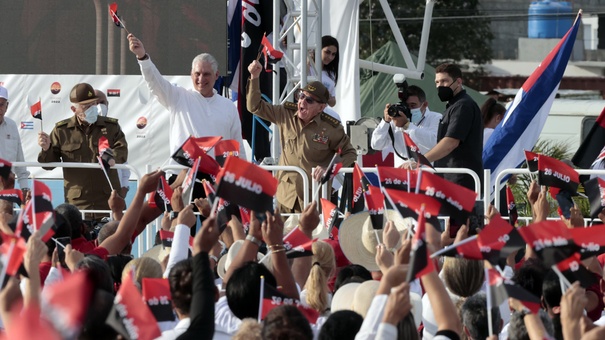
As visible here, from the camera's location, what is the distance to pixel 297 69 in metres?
12.1

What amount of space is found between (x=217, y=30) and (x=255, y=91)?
8.65 feet

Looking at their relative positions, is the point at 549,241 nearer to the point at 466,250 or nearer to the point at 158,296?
the point at 466,250

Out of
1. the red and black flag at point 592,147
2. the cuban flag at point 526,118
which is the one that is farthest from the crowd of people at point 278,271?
the cuban flag at point 526,118

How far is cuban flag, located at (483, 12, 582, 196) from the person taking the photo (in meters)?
11.6

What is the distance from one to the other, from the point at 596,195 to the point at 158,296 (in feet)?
11.1

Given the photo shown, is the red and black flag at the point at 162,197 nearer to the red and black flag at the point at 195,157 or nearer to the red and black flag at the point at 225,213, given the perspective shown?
the red and black flag at the point at 195,157

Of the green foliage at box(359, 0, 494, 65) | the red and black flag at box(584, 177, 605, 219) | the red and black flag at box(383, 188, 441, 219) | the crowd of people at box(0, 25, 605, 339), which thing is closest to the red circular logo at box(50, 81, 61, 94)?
the crowd of people at box(0, 25, 605, 339)

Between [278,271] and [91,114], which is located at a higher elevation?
[91,114]

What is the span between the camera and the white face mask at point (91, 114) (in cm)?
1074

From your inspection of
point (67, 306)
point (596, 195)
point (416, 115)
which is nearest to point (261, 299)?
point (67, 306)

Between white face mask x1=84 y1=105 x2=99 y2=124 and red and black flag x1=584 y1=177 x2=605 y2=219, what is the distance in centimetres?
461

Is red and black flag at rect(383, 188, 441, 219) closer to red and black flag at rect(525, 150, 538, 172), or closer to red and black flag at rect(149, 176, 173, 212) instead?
red and black flag at rect(149, 176, 173, 212)

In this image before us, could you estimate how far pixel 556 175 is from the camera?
7824 millimetres

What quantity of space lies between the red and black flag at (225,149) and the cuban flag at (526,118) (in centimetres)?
398
